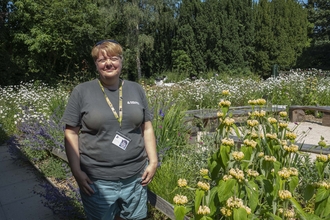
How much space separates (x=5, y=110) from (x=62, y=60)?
9.68 m

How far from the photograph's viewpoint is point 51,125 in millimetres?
4465

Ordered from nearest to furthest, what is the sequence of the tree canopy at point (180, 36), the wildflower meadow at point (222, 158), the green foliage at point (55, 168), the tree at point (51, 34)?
the wildflower meadow at point (222, 158), the green foliage at point (55, 168), the tree at point (51, 34), the tree canopy at point (180, 36)

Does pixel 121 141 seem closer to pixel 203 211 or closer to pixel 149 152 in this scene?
pixel 149 152

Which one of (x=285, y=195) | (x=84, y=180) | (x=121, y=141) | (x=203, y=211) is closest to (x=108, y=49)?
(x=121, y=141)

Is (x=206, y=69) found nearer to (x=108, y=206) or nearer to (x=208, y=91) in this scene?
(x=208, y=91)

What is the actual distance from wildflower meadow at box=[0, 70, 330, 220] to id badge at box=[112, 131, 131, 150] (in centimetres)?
53

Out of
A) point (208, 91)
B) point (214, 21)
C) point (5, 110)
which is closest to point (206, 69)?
point (214, 21)

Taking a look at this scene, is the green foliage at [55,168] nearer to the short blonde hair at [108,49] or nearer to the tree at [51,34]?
the short blonde hair at [108,49]

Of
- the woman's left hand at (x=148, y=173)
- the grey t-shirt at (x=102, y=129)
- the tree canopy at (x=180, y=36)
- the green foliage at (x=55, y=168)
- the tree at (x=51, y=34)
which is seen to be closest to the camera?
the grey t-shirt at (x=102, y=129)

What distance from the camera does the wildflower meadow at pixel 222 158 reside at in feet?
4.30

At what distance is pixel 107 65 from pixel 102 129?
401 millimetres

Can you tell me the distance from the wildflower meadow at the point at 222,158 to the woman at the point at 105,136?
471 millimetres

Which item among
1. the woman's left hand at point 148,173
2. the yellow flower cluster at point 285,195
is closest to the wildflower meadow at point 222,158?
the yellow flower cluster at point 285,195

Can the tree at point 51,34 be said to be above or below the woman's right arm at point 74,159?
above
